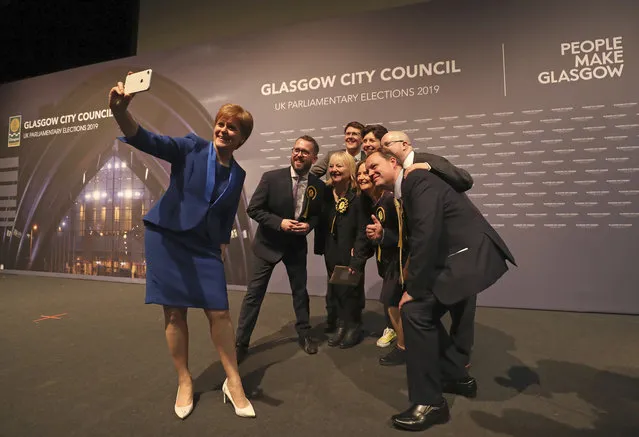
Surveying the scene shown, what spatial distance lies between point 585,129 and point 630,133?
0.33 metres

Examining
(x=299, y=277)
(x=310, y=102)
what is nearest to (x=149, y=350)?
(x=299, y=277)

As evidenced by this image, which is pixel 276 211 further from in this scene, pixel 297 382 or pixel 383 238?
pixel 297 382

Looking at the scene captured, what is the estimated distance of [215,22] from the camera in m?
5.04

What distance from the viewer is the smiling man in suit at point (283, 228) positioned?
2205mm

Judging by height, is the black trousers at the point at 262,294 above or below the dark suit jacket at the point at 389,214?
below

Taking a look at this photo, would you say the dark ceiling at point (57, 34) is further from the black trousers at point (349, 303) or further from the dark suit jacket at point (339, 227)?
the black trousers at point (349, 303)

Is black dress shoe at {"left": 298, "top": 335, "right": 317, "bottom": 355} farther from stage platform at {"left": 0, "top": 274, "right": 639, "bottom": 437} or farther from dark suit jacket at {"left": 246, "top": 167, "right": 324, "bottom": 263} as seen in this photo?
dark suit jacket at {"left": 246, "top": 167, "right": 324, "bottom": 263}

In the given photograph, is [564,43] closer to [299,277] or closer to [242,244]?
[299,277]

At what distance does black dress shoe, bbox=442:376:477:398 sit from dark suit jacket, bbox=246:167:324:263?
42.9 inches

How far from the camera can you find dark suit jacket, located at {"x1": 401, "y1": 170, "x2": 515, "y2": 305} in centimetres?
138

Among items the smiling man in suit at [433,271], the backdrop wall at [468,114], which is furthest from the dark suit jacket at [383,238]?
the backdrop wall at [468,114]

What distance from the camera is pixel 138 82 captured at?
1.17 metres

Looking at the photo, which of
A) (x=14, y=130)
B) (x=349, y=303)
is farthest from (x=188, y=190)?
(x=14, y=130)

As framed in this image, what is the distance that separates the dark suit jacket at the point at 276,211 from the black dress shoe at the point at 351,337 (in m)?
0.61
